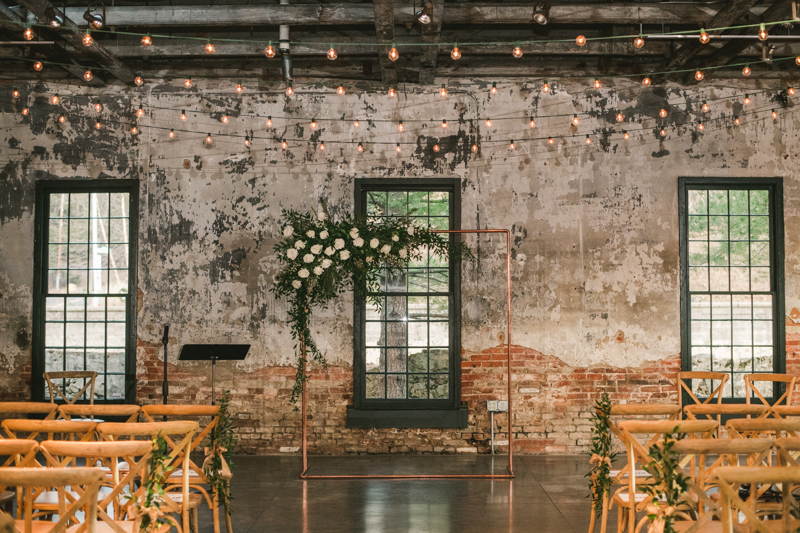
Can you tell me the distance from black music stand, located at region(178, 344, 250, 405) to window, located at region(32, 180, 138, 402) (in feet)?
3.48

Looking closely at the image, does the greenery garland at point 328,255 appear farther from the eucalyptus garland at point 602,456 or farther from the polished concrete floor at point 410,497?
the eucalyptus garland at point 602,456

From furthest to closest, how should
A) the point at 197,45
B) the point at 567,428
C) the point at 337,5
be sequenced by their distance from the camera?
1. the point at 567,428
2. the point at 197,45
3. the point at 337,5

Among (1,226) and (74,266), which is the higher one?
(1,226)

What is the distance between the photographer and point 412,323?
7191mm

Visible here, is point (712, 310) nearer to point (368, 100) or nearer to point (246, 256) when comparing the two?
point (368, 100)

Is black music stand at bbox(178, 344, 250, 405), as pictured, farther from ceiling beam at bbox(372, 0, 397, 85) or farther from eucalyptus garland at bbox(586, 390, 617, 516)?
eucalyptus garland at bbox(586, 390, 617, 516)

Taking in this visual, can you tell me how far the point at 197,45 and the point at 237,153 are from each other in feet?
4.10

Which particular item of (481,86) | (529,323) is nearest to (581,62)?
(481,86)

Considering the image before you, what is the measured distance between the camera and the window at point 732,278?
23.4ft

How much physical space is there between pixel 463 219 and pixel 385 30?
2.38 meters

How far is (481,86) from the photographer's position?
7277mm

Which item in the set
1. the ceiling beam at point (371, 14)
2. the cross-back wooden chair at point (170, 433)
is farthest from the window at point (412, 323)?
the cross-back wooden chair at point (170, 433)

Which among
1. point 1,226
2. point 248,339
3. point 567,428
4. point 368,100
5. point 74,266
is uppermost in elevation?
point 368,100

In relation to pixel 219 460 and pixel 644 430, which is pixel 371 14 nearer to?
pixel 219 460
